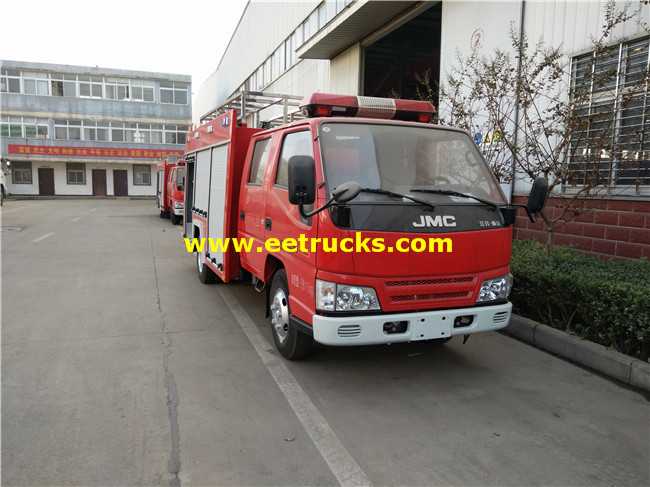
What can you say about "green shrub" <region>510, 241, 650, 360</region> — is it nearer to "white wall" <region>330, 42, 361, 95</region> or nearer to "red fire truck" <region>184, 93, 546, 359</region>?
"red fire truck" <region>184, 93, 546, 359</region>

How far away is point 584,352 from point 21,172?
45994mm

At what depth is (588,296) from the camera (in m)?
4.79

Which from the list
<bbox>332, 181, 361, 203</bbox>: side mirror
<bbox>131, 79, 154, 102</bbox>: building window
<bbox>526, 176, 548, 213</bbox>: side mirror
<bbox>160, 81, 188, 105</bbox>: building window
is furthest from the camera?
<bbox>160, 81, 188, 105</bbox>: building window

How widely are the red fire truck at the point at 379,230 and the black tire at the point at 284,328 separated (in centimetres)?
1

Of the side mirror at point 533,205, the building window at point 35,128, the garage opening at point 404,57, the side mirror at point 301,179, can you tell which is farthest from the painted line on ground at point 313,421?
the building window at point 35,128

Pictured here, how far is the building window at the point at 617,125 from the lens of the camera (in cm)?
578

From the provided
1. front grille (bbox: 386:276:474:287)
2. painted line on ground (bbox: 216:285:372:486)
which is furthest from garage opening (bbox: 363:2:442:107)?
painted line on ground (bbox: 216:285:372:486)

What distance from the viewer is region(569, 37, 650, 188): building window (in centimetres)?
578

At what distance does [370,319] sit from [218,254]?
11.6ft

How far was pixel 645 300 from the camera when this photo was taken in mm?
4227

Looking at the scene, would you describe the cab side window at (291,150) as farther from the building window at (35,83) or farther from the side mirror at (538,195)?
the building window at (35,83)

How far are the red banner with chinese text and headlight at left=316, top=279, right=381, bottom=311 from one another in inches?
1494

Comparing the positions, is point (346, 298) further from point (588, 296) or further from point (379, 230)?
point (588, 296)

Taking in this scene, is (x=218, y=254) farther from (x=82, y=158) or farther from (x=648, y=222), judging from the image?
(x=82, y=158)
